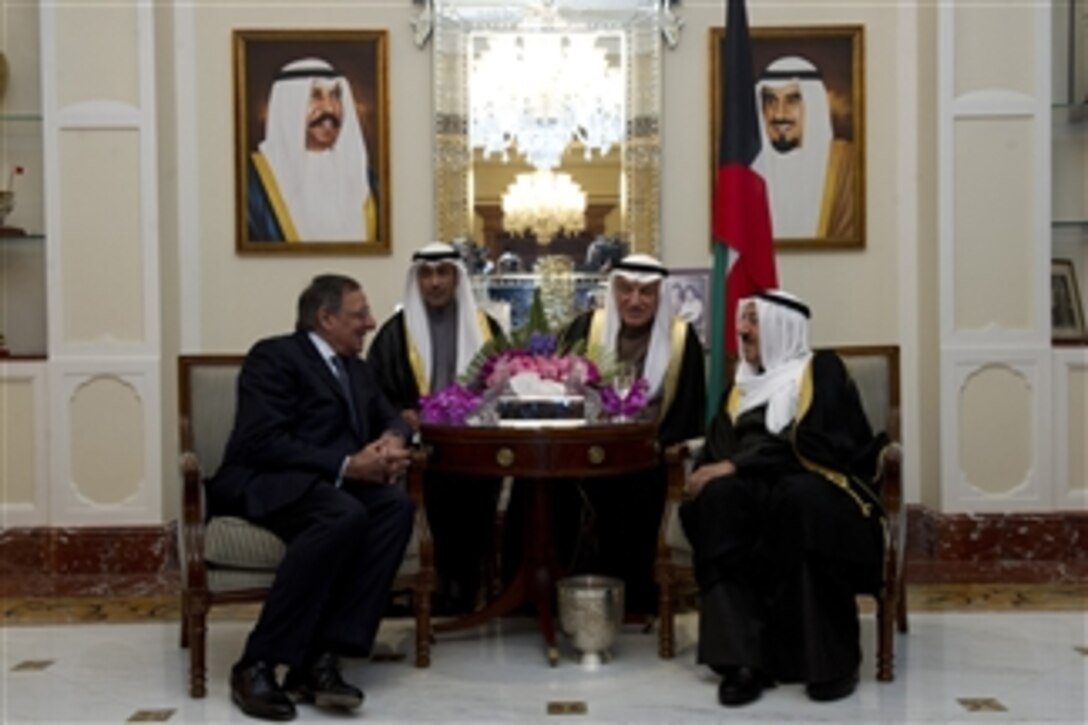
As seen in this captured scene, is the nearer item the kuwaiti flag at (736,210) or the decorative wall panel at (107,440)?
the kuwaiti flag at (736,210)

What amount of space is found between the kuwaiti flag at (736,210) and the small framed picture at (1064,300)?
5.86ft

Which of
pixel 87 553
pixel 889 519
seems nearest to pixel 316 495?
pixel 889 519

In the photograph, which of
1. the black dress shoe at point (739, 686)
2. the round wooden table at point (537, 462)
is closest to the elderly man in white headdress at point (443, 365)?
the round wooden table at point (537, 462)

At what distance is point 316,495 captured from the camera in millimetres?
4504

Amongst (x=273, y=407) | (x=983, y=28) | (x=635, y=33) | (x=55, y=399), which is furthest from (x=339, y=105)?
(x=983, y=28)

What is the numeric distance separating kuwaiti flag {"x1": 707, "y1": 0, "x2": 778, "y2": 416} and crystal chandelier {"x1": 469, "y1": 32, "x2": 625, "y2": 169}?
933mm

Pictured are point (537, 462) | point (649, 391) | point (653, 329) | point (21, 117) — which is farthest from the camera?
point (21, 117)

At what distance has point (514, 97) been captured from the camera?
683 cm

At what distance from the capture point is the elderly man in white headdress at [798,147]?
271 inches

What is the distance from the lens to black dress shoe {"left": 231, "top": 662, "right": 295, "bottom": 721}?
4199 millimetres

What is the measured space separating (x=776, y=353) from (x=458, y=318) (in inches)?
57.9

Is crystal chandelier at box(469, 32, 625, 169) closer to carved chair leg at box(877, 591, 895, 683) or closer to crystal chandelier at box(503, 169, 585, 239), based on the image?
crystal chandelier at box(503, 169, 585, 239)

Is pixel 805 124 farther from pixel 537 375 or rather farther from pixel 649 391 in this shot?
pixel 537 375

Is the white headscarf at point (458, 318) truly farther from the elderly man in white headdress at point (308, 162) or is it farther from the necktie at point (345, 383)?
the elderly man in white headdress at point (308, 162)
